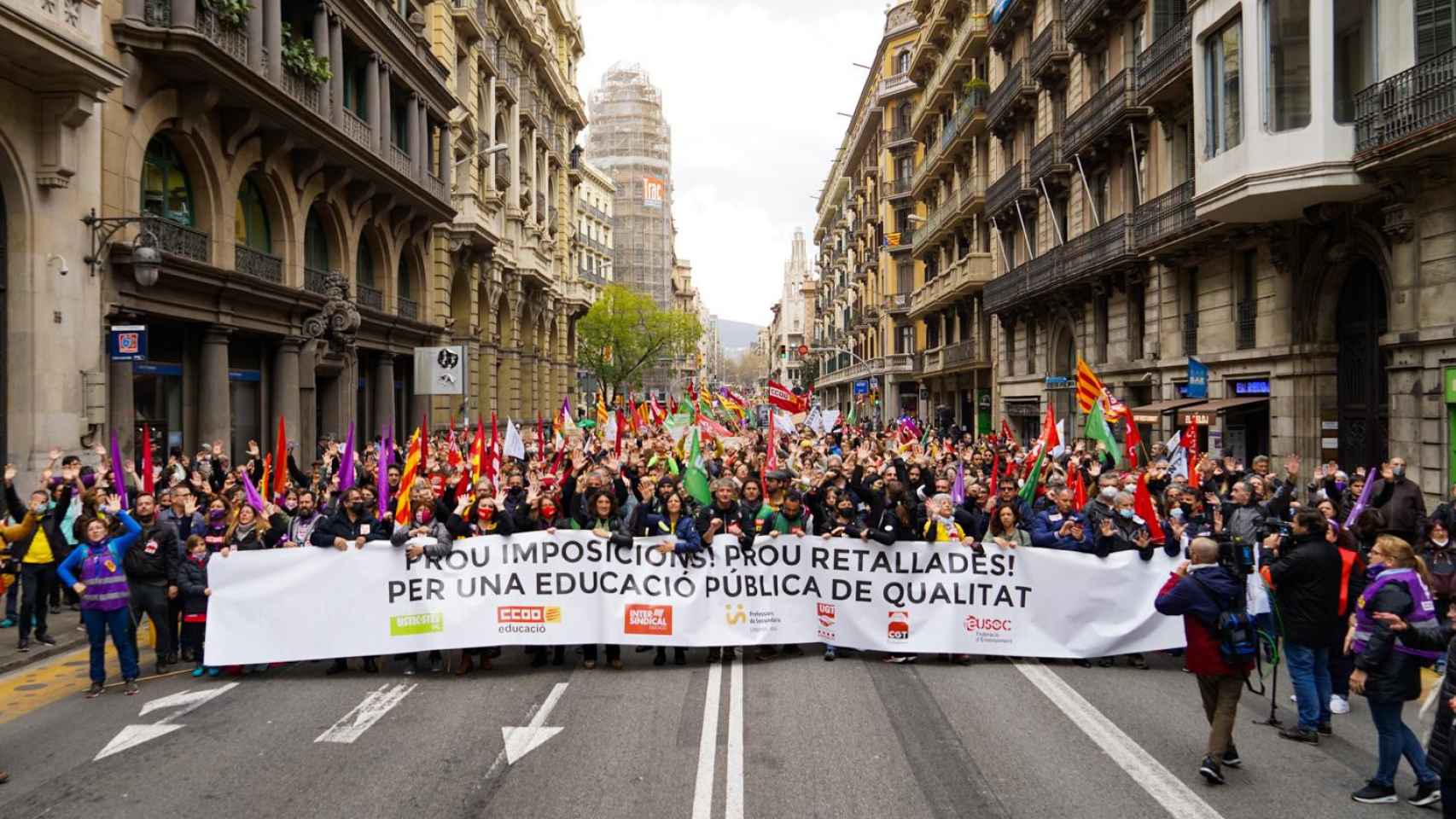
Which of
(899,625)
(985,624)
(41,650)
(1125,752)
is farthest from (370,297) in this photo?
(1125,752)

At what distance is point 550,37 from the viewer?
5512cm

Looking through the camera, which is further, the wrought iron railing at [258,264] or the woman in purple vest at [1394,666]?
the wrought iron railing at [258,264]

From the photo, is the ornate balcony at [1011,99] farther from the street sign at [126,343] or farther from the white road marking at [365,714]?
the white road marking at [365,714]

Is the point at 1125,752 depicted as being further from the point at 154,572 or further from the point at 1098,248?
the point at 1098,248

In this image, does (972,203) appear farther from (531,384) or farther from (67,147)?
(67,147)

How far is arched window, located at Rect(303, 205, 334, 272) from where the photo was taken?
26.1 metres

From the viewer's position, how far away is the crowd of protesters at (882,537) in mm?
6316

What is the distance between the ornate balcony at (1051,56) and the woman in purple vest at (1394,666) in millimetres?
26357

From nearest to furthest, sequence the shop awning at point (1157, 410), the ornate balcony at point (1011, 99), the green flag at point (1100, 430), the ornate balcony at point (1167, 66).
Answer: the green flag at point (1100, 430) < the ornate balcony at point (1167, 66) < the shop awning at point (1157, 410) < the ornate balcony at point (1011, 99)

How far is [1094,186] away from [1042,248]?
15.7ft

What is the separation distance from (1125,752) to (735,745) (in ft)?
9.28

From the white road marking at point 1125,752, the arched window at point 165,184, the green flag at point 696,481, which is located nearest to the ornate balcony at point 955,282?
the green flag at point 696,481

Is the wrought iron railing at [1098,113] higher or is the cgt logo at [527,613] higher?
the wrought iron railing at [1098,113]

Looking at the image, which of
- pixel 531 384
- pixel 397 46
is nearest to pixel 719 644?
pixel 397 46
